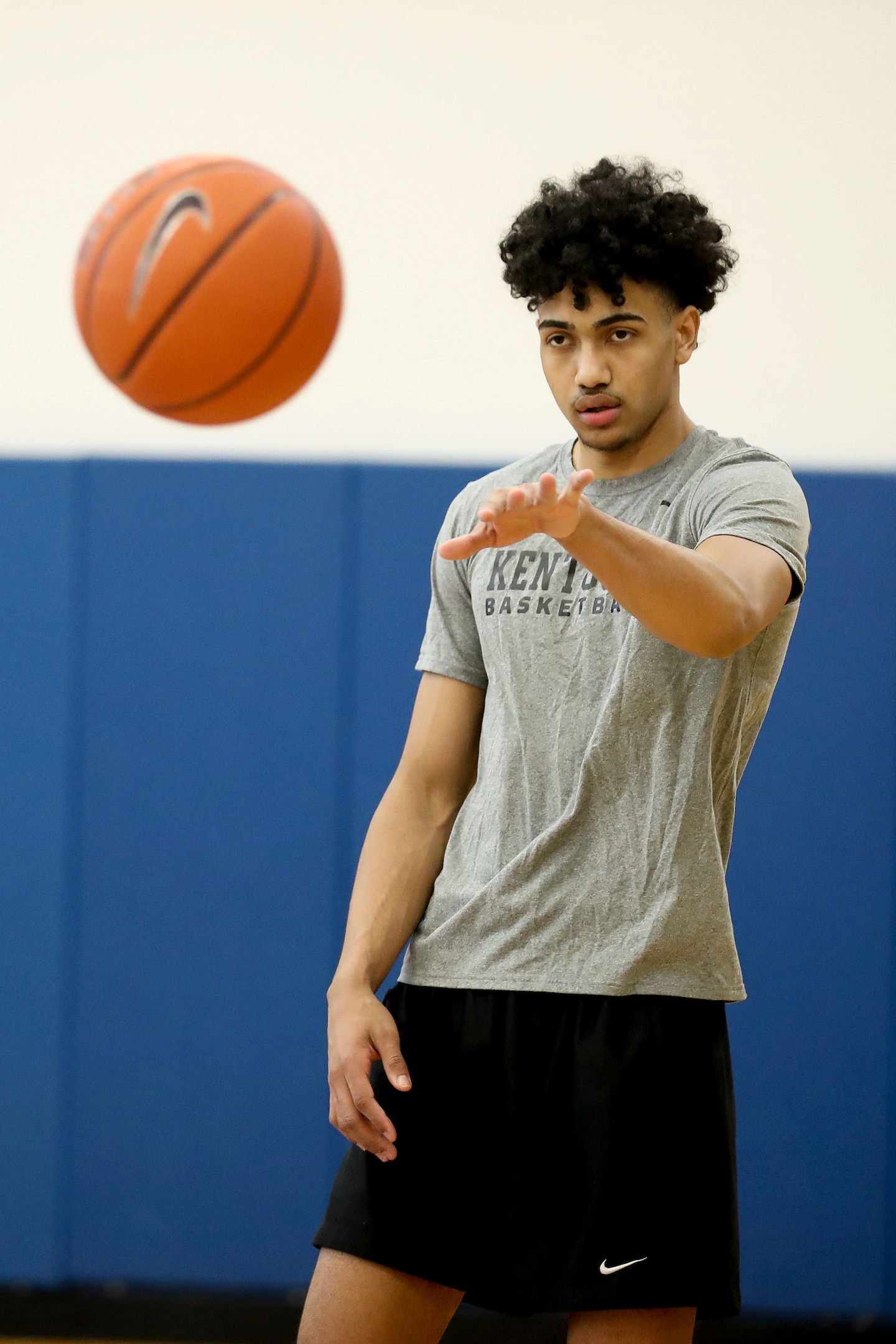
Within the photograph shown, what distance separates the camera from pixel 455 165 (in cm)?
293

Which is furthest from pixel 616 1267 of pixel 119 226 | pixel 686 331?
pixel 119 226

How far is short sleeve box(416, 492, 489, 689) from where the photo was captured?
141 cm

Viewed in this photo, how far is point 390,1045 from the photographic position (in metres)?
1.26

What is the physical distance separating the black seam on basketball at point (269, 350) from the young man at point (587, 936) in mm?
254

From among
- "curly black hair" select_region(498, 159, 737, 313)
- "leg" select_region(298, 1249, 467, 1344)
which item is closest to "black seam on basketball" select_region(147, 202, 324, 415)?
"curly black hair" select_region(498, 159, 737, 313)

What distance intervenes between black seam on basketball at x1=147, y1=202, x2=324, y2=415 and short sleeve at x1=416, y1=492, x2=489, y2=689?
0.27m

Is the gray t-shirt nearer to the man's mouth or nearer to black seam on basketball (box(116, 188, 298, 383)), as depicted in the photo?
the man's mouth

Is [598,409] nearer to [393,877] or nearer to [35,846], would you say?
[393,877]

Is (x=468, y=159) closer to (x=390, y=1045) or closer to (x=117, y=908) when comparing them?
(x=117, y=908)

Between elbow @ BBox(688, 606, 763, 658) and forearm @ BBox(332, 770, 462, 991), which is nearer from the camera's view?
elbow @ BBox(688, 606, 763, 658)

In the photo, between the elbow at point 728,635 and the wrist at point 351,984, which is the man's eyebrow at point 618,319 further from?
the wrist at point 351,984

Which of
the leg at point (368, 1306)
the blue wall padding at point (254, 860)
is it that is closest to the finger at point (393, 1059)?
the leg at point (368, 1306)

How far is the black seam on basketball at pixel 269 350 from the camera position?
56.9 inches

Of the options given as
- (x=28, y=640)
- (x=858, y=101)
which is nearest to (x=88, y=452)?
(x=28, y=640)
